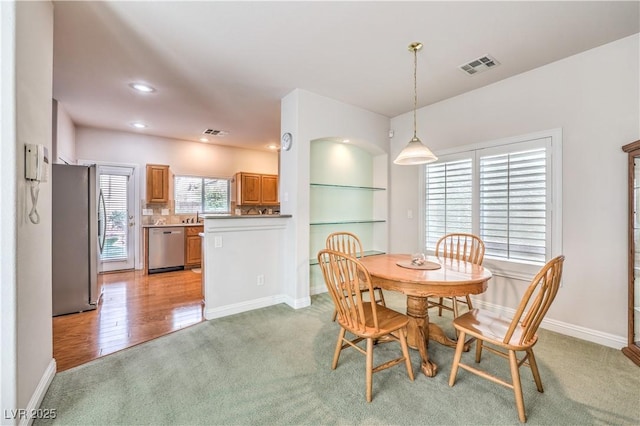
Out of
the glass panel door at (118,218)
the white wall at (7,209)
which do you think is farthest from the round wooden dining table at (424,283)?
the glass panel door at (118,218)

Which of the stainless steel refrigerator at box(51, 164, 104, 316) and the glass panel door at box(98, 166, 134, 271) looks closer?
the stainless steel refrigerator at box(51, 164, 104, 316)

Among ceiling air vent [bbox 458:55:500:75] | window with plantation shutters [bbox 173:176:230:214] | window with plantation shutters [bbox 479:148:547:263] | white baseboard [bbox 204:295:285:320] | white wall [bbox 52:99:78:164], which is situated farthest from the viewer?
window with plantation shutters [bbox 173:176:230:214]

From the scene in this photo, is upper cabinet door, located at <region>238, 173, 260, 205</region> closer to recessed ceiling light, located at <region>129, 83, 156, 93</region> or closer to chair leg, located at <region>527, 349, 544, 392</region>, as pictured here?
recessed ceiling light, located at <region>129, 83, 156, 93</region>

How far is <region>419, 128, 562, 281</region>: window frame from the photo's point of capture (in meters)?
2.75

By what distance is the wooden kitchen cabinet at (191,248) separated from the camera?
18.5 ft

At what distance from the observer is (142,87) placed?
337 centimetres

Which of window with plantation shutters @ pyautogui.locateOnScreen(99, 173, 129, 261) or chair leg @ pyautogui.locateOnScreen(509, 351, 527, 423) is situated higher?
window with plantation shutters @ pyautogui.locateOnScreen(99, 173, 129, 261)

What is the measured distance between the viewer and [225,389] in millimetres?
1865

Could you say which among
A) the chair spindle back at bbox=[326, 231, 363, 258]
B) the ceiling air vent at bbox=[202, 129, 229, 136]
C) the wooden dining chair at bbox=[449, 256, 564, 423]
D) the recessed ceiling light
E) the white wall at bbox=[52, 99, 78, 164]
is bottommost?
the wooden dining chair at bbox=[449, 256, 564, 423]

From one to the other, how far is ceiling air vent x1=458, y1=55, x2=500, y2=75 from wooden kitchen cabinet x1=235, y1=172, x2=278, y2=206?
16.0 ft

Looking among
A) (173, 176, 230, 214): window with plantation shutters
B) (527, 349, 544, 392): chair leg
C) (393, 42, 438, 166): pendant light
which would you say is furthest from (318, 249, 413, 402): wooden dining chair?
(173, 176, 230, 214): window with plantation shutters

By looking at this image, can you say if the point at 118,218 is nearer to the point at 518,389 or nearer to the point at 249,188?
the point at 249,188

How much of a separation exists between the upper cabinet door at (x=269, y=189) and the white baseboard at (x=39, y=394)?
5.05 meters

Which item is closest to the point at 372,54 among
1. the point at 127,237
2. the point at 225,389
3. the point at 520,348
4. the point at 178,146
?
the point at 520,348
